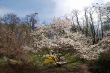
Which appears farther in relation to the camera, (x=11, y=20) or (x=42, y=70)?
(x=11, y=20)

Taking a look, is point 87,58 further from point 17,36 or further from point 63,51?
point 17,36

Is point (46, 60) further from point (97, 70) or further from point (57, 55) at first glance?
point (97, 70)

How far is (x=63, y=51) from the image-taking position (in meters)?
34.1

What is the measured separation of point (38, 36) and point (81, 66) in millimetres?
7619

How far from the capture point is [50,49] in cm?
3500

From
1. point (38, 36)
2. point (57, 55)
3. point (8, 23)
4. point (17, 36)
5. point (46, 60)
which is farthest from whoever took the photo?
point (8, 23)

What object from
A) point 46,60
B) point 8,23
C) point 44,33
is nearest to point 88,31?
point 8,23

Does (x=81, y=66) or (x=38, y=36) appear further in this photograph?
(x=38, y=36)

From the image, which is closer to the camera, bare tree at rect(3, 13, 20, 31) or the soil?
the soil

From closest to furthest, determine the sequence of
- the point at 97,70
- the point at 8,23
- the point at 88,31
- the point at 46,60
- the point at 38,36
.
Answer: the point at 97,70 < the point at 46,60 < the point at 38,36 < the point at 8,23 < the point at 88,31

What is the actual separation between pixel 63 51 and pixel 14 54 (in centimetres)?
628

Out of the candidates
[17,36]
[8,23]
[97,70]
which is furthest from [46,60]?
[8,23]

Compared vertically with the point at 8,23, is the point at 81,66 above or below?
below

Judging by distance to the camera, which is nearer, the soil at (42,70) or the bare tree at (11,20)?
the soil at (42,70)
